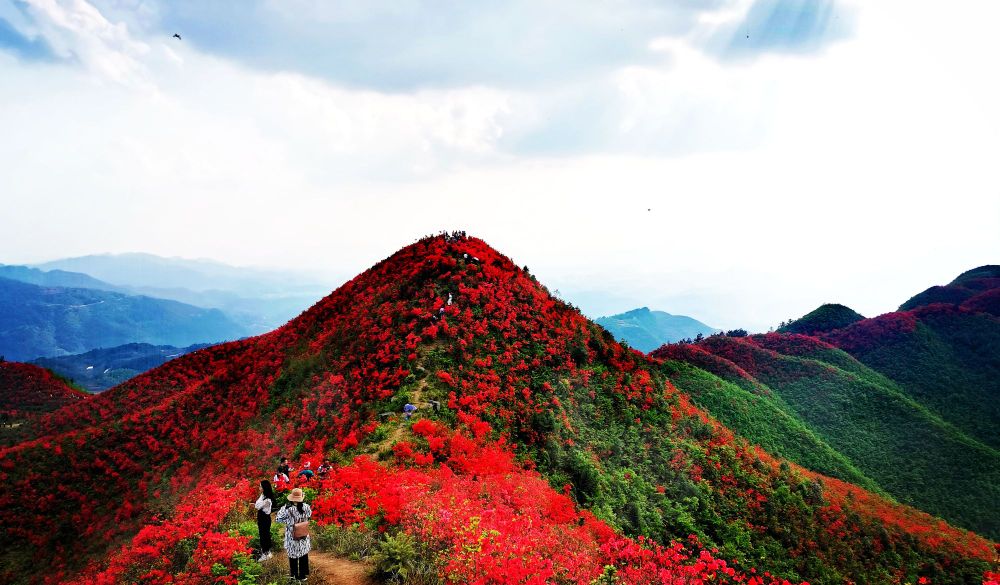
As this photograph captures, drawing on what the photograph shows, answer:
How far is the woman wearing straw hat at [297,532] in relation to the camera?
9945 mm

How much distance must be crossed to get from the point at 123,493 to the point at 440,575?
27350 mm

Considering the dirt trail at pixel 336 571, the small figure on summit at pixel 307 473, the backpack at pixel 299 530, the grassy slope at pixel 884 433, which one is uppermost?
the backpack at pixel 299 530

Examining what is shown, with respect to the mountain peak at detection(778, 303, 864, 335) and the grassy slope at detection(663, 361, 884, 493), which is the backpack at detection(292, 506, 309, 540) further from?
the mountain peak at detection(778, 303, 864, 335)

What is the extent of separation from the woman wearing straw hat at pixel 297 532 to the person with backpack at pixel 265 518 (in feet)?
3.28

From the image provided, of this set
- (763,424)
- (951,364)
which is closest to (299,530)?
(763,424)

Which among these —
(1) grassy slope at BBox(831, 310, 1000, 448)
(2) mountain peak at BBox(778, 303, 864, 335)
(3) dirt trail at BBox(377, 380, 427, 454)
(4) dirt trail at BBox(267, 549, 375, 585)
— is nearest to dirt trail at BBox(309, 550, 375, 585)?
(4) dirt trail at BBox(267, 549, 375, 585)

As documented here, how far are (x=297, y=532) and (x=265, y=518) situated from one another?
2.05m

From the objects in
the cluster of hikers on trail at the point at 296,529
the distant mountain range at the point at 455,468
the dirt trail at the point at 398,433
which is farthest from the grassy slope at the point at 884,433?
the cluster of hikers on trail at the point at 296,529

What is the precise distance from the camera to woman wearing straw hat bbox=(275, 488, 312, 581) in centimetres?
995

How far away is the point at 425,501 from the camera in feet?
44.7

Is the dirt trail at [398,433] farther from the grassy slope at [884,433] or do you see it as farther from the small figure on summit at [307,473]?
the grassy slope at [884,433]

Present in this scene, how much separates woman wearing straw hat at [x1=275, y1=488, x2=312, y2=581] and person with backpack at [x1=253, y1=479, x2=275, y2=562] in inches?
39.4

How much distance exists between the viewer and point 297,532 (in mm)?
9898

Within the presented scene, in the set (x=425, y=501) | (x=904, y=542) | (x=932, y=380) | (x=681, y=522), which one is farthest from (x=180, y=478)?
(x=932, y=380)
